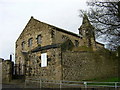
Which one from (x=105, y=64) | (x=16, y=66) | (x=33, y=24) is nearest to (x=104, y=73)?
(x=105, y=64)

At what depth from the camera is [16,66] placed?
3403cm

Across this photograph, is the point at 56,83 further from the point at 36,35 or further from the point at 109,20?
the point at 36,35

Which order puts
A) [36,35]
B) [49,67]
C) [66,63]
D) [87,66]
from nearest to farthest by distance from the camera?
Result: [66,63] < [49,67] < [87,66] < [36,35]

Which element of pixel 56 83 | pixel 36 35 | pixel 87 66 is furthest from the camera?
pixel 36 35

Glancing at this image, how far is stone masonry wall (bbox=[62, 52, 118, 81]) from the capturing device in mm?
24858

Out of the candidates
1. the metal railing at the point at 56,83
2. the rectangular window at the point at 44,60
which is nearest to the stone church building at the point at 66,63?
the rectangular window at the point at 44,60

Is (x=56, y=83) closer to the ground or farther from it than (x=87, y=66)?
closer to the ground

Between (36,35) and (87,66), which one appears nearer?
(87,66)

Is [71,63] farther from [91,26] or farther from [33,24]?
[33,24]

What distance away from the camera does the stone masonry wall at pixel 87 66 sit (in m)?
24.9

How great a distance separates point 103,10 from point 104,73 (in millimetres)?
7903

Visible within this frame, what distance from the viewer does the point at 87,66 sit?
25750mm

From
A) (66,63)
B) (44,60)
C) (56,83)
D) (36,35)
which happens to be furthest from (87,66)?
(36,35)

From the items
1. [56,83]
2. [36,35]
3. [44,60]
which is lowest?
[56,83]
